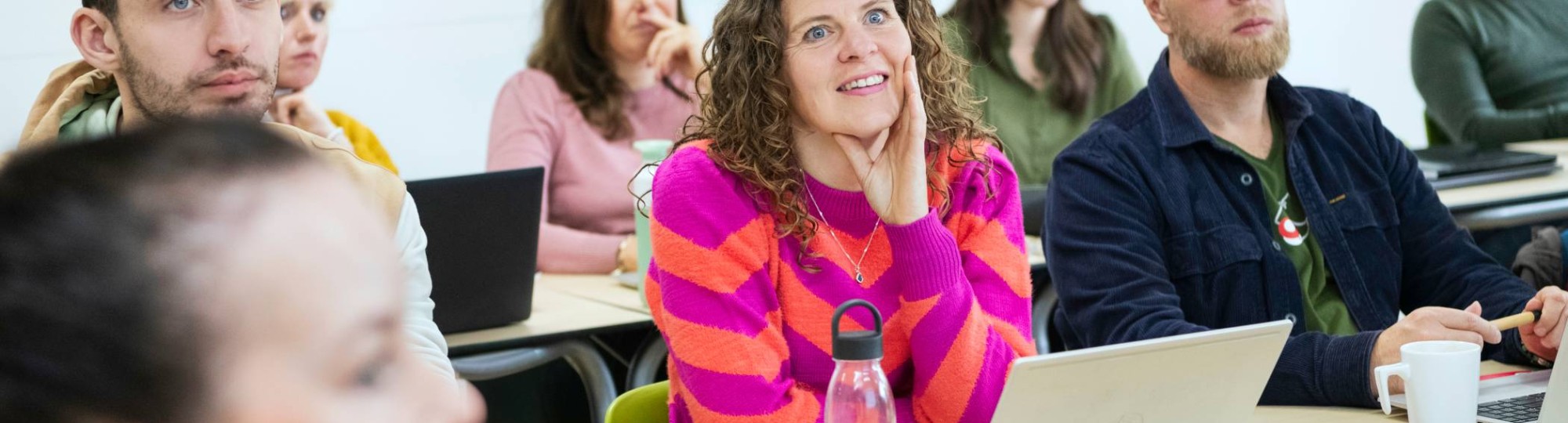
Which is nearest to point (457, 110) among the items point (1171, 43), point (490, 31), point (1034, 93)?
point (490, 31)

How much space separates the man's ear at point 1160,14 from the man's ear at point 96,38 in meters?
1.48

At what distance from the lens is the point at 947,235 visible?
1.77 m

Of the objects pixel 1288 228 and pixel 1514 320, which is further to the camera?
pixel 1288 228

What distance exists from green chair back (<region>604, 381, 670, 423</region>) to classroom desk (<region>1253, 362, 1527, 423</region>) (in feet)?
2.36

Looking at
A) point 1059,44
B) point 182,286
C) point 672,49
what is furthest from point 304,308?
point 1059,44

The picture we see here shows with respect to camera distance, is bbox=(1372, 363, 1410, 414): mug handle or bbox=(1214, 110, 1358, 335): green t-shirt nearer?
bbox=(1372, 363, 1410, 414): mug handle

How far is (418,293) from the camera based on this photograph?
1.61 m

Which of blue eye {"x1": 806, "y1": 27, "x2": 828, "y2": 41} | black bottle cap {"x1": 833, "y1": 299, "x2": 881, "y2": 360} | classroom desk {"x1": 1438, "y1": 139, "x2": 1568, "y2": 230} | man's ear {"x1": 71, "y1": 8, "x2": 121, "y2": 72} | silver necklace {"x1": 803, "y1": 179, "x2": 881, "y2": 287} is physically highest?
man's ear {"x1": 71, "y1": 8, "x2": 121, "y2": 72}

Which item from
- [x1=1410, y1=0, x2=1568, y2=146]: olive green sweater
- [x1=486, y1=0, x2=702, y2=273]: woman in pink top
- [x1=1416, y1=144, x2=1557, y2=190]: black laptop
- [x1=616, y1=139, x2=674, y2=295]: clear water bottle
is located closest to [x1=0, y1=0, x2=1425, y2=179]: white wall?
[x1=486, y1=0, x2=702, y2=273]: woman in pink top

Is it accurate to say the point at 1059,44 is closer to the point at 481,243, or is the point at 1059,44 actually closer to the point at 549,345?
the point at 549,345

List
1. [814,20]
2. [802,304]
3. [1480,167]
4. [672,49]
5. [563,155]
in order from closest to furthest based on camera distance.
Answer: [802,304] → [814,20] → [1480,167] → [563,155] → [672,49]

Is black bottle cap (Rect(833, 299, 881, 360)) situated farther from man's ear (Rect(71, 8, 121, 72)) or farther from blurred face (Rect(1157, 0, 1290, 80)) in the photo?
blurred face (Rect(1157, 0, 1290, 80))

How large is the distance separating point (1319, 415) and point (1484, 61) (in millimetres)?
2754

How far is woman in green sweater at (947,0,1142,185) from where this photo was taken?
4.14 m
